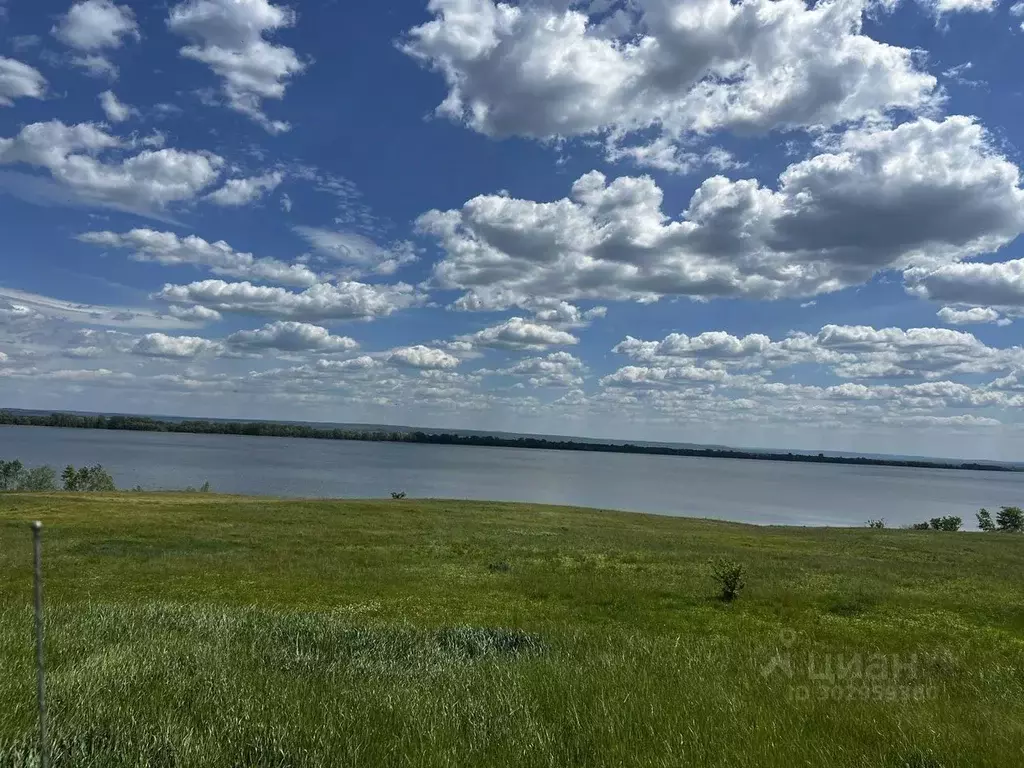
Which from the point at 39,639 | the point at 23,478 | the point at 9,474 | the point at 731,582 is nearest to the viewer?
the point at 39,639

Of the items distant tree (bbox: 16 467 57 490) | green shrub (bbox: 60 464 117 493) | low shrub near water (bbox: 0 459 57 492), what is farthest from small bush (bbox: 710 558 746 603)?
low shrub near water (bbox: 0 459 57 492)

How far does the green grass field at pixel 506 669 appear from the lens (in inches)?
204

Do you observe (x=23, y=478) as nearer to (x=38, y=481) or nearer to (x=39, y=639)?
(x=38, y=481)

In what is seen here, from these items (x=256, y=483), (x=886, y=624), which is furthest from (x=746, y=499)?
(x=886, y=624)

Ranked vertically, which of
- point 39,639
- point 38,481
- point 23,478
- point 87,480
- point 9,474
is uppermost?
point 39,639

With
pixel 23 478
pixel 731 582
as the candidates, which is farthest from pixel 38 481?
pixel 731 582

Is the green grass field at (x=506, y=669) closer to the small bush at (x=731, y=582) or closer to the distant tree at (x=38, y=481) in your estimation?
the small bush at (x=731, y=582)

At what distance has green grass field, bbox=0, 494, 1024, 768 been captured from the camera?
5184 mm

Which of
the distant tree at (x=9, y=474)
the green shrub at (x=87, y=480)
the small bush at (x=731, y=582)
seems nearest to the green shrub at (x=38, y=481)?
the green shrub at (x=87, y=480)

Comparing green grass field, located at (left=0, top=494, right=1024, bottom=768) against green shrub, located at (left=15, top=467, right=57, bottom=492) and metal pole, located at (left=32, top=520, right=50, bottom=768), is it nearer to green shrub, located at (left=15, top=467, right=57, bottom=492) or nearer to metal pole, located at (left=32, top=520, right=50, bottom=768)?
metal pole, located at (left=32, top=520, right=50, bottom=768)

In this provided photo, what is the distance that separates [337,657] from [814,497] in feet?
494

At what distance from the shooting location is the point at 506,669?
25.5 feet

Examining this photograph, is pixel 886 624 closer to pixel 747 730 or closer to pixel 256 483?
pixel 747 730

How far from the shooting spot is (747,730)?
5766mm
